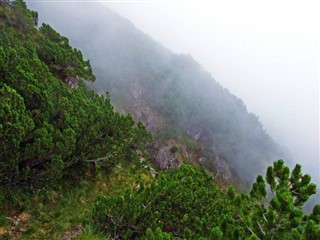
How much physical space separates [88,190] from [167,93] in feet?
349

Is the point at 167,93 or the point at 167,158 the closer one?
the point at 167,158

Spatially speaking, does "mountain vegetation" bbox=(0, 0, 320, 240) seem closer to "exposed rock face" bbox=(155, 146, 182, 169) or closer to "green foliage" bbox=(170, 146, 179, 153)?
"exposed rock face" bbox=(155, 146, 182, 169)

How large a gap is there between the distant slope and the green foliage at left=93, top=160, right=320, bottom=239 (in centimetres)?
8164

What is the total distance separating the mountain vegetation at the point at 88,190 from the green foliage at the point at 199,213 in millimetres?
25

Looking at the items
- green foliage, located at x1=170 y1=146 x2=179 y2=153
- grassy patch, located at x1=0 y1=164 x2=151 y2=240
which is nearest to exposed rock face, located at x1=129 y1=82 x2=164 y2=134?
green foliage, located at x1=170 y1=146 x2=179 y2=153

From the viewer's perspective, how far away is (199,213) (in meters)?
12.8

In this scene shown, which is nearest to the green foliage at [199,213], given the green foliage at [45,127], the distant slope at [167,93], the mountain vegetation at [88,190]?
the mountain vegetation at [88,190]

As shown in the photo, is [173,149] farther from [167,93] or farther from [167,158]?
[167,93]

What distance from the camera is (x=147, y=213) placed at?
A: 1155cm

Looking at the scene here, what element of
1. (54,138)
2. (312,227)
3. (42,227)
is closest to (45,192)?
(42,227)

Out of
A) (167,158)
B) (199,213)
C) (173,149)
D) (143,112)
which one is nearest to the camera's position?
(199,213)

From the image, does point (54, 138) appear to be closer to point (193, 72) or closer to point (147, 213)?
point (147, 213)

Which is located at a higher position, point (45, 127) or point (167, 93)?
point (167, 93)

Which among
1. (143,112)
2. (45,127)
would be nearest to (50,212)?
(45,127)
